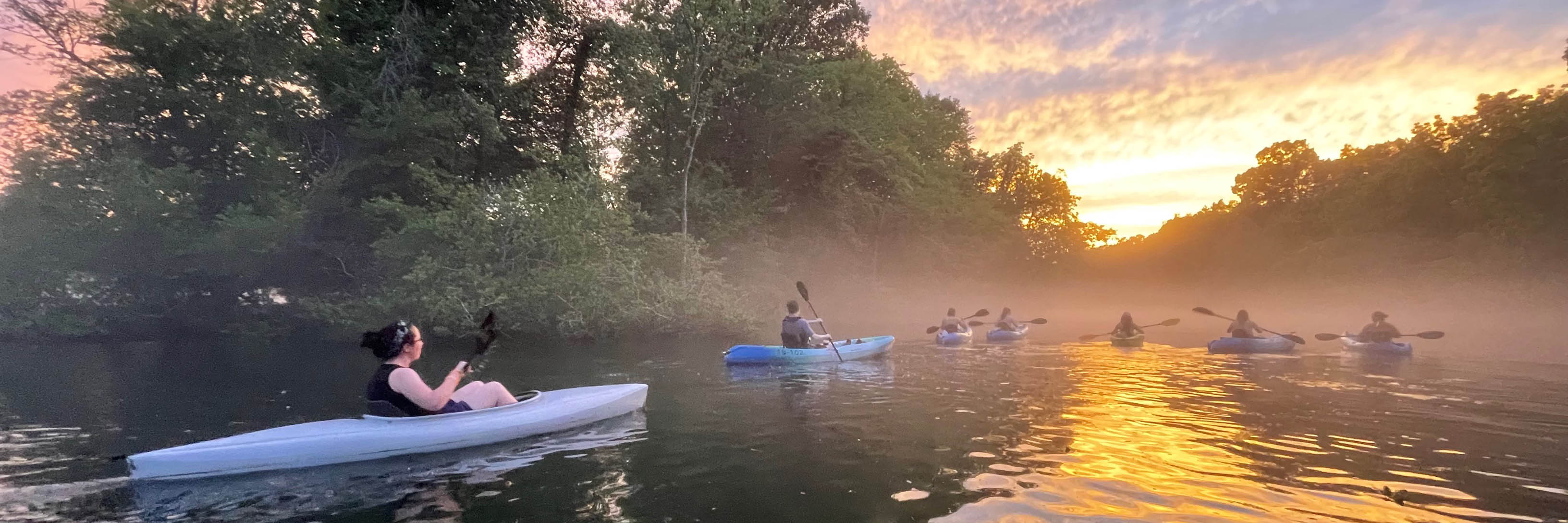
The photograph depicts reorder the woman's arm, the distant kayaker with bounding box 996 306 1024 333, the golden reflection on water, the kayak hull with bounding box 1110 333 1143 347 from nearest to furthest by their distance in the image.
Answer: the golden reflection on water
the woman's arm
the kayak hull with bounding box 1110 333 1143 347
the distant kayaker with bounding box 996 306 1024 333

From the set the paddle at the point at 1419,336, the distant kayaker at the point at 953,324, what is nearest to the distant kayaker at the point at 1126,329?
the distant kayaker at the point at 953,324

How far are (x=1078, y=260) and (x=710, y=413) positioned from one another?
4597 cm

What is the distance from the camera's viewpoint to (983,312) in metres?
23.8

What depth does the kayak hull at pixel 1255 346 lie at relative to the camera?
1744 centimetres

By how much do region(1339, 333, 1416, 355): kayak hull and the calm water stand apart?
9.97ft

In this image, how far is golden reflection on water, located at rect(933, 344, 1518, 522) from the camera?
15.8 feet

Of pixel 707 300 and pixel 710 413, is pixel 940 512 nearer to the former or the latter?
pixel 710 413

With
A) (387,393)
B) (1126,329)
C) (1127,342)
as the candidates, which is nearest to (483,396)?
(387,393)

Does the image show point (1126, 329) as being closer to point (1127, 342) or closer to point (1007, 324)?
point (1127, 342)

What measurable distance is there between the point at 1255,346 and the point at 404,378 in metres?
17.7

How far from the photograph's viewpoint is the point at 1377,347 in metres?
16.8

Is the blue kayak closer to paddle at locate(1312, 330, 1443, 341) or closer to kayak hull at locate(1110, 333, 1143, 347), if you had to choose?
kayak hull at locate(1110, 333, 1143, 347)

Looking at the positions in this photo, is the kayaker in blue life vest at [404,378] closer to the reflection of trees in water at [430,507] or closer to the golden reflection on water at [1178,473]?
the reflection of trees in water at [430,507]

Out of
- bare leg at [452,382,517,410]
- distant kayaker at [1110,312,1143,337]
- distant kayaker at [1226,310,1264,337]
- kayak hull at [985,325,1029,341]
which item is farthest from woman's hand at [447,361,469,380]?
distant kayaker at [1110,312,1143,337]
